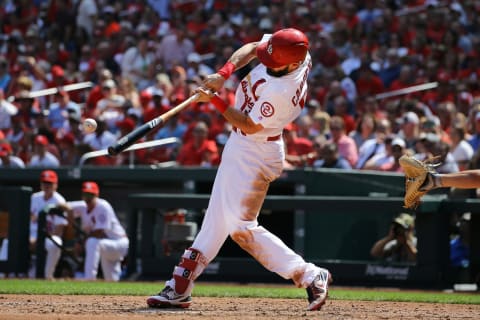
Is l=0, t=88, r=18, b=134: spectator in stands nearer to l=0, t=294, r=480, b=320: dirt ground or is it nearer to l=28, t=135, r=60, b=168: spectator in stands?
l=28, t=135, r=60, b=168: spectator in stands

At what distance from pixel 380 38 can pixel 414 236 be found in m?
6.31

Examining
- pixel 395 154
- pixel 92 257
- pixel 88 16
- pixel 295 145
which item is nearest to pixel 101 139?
pixel 92 257

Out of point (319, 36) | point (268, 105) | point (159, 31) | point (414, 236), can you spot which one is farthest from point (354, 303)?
point (159, 31)

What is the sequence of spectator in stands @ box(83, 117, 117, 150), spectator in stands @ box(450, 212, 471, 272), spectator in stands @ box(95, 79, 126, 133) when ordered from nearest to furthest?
spectator in stands @ box(450, 212, 471, 272) < spectator in stands @ box(83, 117, 117, 150) < spectator in stands @ box(95, 79, 126, 133)

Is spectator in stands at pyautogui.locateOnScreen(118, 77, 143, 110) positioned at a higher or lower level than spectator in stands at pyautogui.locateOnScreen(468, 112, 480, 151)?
higher

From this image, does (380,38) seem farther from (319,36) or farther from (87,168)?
(87,168)

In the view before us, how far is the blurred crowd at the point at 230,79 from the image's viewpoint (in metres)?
12.8

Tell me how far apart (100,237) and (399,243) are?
3588 millimetres

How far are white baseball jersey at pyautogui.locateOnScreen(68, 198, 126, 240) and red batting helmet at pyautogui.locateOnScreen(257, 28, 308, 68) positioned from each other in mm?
6009

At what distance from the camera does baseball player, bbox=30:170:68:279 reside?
12.3 metres

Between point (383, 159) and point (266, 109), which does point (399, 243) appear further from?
point (266, 109)

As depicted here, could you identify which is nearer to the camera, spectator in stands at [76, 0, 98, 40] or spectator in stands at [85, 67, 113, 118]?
spectator in stands at [85, 67, 113, 118]

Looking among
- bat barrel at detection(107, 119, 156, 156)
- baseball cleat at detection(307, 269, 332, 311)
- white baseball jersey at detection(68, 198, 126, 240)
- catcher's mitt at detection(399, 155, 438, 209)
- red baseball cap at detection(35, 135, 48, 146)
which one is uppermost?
red baseball cap at detection(35, 135, 48, 146)

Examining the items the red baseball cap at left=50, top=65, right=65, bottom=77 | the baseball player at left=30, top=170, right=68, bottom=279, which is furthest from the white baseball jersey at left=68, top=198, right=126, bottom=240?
the red baseball cap at left=50, top=65, right=65, bottom=77
